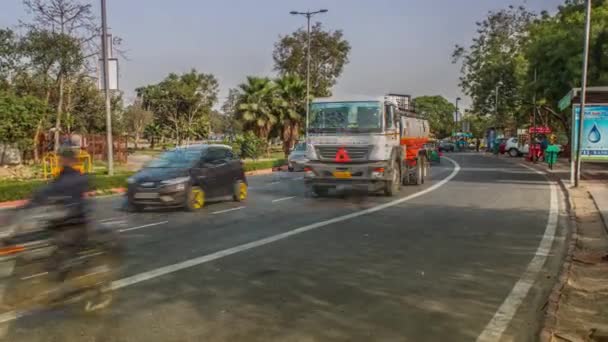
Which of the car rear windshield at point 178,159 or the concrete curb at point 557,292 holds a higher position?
the car rear windshield at point 178,159

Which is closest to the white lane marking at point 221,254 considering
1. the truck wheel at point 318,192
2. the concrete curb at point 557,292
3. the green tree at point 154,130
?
the truck wheel at point 318,192

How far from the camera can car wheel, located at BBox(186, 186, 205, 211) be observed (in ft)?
45.4

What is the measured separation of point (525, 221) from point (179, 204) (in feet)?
25.5

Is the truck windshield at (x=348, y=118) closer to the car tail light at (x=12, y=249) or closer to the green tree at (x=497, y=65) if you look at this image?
the car tail light at (x=12, y=249)

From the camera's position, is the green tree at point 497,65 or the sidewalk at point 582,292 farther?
the green tree at point 497,65

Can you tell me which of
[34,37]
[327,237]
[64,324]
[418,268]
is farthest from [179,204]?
[34,37]

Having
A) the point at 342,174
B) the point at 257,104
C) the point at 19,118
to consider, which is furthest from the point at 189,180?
the point at 257,104

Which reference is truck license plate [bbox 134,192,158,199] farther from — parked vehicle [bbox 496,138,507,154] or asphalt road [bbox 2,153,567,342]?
parked vehicle [bbox 496,138,507,154]

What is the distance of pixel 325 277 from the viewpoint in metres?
7.16

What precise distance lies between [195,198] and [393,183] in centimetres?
604

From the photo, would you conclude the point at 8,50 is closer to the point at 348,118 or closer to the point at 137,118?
the point at 348,118

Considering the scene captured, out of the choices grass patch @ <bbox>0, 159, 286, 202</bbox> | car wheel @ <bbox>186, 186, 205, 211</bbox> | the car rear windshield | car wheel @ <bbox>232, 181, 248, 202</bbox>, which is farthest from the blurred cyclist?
car wheel @ <bbox>232, 181, 248, 202</bbox>

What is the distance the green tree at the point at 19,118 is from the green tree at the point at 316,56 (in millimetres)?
32838

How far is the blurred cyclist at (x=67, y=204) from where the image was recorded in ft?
18.3
